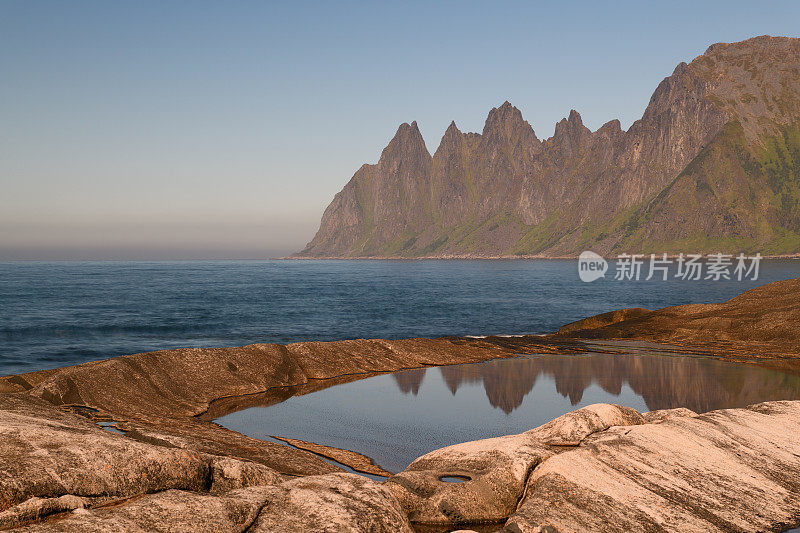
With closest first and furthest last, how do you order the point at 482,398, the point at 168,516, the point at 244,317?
the point at 168,516, the point at 482,398, the point at 244,317

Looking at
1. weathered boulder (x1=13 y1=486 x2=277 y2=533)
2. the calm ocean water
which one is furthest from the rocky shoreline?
the calm ocean water

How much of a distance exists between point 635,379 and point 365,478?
25.3 m

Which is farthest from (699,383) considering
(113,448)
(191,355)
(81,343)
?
(81,343)

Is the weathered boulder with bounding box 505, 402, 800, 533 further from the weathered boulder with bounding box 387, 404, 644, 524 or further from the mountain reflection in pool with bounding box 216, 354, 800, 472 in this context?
the mountain reflection in pool with bounding box 216, 354, 800, 472

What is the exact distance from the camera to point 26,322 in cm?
6562

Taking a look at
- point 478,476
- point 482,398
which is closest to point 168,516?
point 478,476

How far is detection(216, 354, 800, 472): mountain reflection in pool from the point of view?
22.0 meters

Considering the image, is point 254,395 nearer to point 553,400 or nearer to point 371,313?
point 553,400

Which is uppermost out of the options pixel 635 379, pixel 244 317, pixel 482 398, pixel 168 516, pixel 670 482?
pixel 168 516

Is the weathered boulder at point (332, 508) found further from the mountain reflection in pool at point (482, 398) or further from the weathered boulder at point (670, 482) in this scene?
the mountain reflection in pool at point (482, 398)

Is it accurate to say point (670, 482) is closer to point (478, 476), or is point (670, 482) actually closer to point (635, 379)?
point (478, 476)

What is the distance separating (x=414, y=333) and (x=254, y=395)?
35596mm

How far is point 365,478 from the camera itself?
1183 cm

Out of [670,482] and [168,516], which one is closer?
[168,516]
